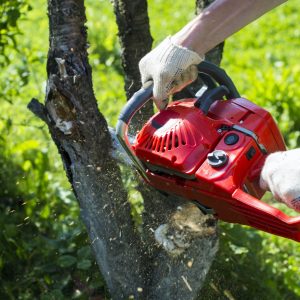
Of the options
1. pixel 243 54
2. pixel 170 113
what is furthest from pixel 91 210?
→ pixel 243 54

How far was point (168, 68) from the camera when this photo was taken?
214 cm

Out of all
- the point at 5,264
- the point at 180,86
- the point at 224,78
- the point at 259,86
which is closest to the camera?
the point at 180,86

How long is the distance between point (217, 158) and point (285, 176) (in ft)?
0.84

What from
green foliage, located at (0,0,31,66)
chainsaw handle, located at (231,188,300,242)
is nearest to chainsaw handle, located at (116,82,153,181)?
chainsaw handle, located at (231,188,300,242)

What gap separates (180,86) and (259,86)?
7.57 feet

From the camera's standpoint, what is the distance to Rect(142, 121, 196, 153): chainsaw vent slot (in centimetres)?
214

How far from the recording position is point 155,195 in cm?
252

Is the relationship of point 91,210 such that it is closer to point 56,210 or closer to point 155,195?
point 155,195

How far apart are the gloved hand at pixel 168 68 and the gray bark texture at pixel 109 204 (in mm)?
234

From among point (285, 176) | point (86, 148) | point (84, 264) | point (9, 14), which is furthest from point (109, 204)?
point (9, 14)

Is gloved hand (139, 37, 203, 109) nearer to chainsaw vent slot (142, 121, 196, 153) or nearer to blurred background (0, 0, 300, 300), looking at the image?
chainsaw vent slot (142, 121, 196, 153)

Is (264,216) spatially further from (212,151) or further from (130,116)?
(130,116)

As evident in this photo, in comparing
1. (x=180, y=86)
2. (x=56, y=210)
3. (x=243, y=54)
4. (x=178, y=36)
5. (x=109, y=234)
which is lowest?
(x=243, y=54)

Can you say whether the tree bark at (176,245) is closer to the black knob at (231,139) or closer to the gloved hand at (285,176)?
the black knob at (231,139)
